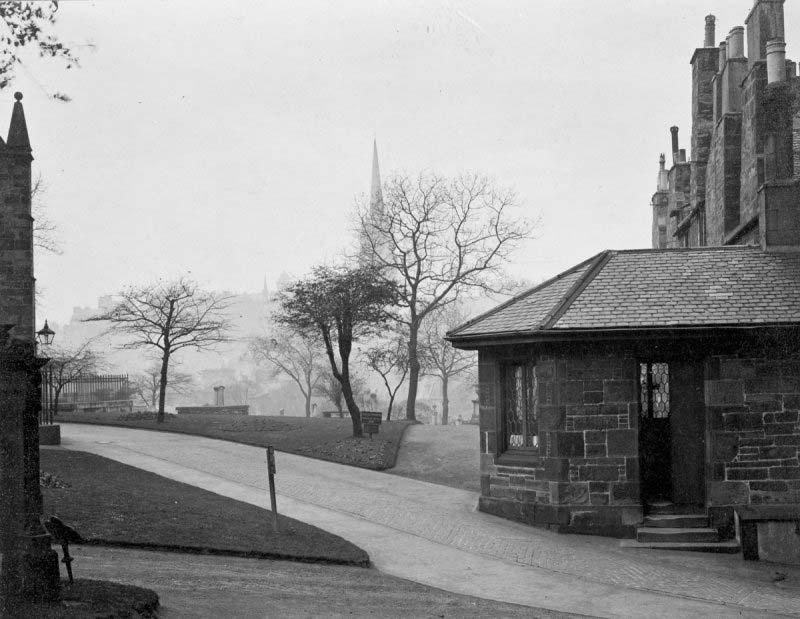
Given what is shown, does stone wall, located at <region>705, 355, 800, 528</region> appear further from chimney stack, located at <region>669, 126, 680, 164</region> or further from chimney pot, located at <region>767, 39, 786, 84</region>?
chimney stack, located at <region>669, 126, 680, 164</region>

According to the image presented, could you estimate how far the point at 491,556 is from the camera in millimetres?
13586

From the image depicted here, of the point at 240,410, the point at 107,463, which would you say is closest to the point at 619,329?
the point at 107,463

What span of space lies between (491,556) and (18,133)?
678 inches

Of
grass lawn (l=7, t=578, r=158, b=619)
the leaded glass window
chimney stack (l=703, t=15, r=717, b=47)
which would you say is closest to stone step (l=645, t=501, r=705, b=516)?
the leaded glass window

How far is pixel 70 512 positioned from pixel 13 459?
5.87 m

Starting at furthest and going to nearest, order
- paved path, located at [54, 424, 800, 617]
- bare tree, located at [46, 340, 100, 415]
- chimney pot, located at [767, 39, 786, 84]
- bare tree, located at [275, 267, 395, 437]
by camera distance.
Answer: bare tree, located at [46, 340, 100, 415] → bare tree, located at [275, 267, 395, 437] → chimney pot, located at [767, 39, 786, 84] → paved path, located at [54, 424, 800, 617]

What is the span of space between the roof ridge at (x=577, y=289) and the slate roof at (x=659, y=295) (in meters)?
0.02

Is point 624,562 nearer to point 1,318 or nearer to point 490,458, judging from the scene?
point 490,458

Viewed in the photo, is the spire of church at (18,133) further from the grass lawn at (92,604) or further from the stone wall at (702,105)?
the stone wall at (702,105)

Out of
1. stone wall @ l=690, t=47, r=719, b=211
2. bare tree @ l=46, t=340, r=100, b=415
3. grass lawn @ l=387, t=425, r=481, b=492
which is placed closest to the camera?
grass lawn @ l=387, t=425, r=481, b=492

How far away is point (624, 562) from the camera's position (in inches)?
527

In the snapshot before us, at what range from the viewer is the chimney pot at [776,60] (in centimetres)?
2258

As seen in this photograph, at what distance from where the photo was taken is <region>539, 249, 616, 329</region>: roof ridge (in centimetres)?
1571

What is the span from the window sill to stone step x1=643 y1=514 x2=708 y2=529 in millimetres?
2290
